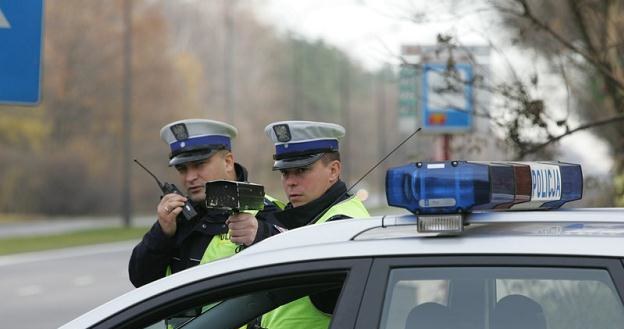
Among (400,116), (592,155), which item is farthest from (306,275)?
(400,116)

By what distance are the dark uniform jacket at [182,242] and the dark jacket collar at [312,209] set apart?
23 centimetres

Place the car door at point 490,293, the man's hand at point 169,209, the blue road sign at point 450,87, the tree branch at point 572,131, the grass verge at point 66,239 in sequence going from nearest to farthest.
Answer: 1. the car door at point 490,293
2. the man's hand at point 169,209
3. the tree branch at point 572,131
4. the blue road sign at point 450,87
5. the grass verge at point 66,239

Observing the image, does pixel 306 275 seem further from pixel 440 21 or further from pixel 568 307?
pixel 440 21

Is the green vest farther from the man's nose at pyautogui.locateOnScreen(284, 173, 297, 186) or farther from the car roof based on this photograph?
the man's nose at pyautogui.locateOnScreen(284, 173, 297, 186)

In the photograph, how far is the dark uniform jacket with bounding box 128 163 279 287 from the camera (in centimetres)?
453

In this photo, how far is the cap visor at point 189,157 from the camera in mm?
4723

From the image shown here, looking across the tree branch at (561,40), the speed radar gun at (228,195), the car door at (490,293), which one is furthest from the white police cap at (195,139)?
the tree branch at (561,40)

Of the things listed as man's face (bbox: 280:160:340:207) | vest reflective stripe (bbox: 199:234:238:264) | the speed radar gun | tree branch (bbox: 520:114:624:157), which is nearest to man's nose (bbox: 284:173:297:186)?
man's face (bbox: 280:160:340:207)

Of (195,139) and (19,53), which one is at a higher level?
(19,53)

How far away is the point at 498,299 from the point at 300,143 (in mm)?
1742

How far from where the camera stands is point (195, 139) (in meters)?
4.78

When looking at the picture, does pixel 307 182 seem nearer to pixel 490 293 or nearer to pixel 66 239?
pixel 490 293

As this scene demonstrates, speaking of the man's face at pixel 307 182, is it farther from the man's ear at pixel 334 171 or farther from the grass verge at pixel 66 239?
the grass verge at pixel 66 239

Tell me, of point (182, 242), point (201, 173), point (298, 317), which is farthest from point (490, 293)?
point (201, 173)
